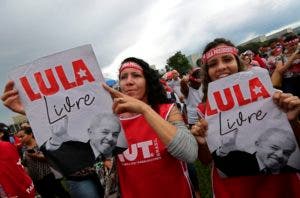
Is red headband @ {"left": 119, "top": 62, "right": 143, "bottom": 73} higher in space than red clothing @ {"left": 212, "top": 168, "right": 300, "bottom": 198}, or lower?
higher

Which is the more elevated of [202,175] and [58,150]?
[58,150]

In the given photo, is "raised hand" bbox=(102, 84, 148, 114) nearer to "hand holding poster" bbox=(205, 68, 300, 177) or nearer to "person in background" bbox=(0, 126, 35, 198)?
"hand holding poster" bbox=(205, 68, 300, 177)

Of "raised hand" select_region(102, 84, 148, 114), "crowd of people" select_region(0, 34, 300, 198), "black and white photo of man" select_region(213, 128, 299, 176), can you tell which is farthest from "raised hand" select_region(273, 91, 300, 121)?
"raised hand" select_region(102, 84, 148, 114)

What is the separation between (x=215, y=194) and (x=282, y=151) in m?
0.64

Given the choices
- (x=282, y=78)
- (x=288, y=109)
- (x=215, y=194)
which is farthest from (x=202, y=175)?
(x=288, y=109)

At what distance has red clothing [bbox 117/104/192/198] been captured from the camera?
117 inches

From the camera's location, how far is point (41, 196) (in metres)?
8.91

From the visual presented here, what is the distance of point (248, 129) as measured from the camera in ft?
8.81

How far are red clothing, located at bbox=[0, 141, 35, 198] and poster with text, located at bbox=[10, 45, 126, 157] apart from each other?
170 cm

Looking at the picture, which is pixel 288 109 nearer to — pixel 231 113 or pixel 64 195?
pixel 231 113

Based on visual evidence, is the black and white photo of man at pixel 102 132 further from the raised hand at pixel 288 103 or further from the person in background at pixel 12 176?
the person in background at pixel 12 176

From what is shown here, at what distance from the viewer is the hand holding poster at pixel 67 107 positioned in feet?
8.98

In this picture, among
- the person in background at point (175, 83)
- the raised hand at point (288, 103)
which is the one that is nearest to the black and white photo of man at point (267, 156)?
the raised hand at point (288, 103)

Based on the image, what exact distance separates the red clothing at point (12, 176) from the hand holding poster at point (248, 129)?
2.31 metres
